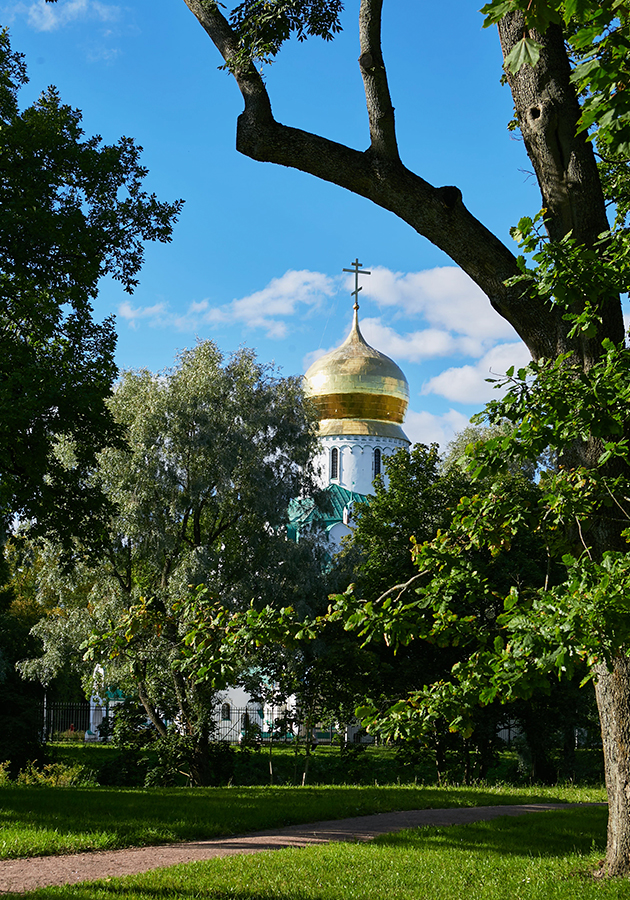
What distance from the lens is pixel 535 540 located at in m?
18.0

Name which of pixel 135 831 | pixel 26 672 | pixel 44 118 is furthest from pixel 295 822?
pixel 44 118

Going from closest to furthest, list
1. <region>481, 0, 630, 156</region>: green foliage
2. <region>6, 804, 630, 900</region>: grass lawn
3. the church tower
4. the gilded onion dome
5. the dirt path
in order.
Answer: <region>481, 0, 630, 156</region>: green foliage
<region>6, 804, 630, 900</region>: grass lawn
the dirt path
the church tower
the gilded onion dome

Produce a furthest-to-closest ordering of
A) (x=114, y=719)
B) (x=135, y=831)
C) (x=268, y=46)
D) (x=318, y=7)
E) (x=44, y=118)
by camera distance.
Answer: (x=114, y=719)
(x=44, y=118)
(x=135, y=831)
(x=318, y=7)
(x=268, y=46)

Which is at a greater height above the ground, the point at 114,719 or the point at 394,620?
the point at 394,620

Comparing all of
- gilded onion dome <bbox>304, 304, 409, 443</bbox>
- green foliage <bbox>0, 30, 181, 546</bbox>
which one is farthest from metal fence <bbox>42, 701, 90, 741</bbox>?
gilded onion dome <bbox>304, 304, 409, 443</bbox>

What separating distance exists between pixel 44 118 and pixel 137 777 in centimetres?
1265

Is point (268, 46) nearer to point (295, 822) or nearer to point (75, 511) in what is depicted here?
point (295, 822)

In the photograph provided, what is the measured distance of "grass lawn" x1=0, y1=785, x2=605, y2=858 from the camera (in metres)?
8.31

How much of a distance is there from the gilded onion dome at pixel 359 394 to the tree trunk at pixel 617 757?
34.5m

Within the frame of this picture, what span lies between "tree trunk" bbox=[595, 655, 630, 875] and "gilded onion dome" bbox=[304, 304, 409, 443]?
3449 centimetres

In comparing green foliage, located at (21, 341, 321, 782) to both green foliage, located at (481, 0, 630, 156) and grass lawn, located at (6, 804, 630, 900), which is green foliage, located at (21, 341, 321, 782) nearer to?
grass lawn, located at (6, 804, 630, 900)

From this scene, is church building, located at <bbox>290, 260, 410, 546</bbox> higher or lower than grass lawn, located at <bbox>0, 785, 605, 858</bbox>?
higher

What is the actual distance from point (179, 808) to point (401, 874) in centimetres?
412

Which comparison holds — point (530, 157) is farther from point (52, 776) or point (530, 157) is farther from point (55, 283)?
point (52, 776)
